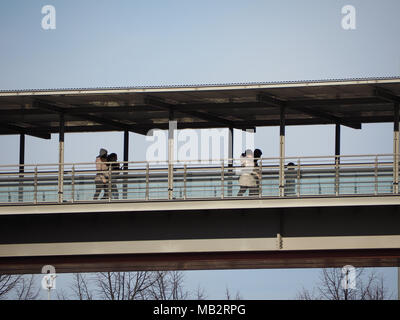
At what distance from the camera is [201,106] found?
123 ft

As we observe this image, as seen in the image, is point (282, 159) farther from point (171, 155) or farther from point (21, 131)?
point (21, 131)

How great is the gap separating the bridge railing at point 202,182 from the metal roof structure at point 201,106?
2.10m

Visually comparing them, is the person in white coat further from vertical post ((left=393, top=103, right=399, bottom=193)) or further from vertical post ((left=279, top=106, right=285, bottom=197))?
vertical post ((left=393, top=103, right=399, bottom=193))

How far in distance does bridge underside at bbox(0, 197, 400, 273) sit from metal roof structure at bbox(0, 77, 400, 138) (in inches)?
141

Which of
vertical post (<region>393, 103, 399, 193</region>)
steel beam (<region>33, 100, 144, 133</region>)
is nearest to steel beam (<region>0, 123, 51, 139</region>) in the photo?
steel beam (<region>33, 100, 144, 133</region>)

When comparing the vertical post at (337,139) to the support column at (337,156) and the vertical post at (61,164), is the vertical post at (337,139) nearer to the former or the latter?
the support column at (337,156)

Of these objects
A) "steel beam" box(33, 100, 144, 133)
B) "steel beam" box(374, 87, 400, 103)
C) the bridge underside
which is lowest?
the bridge underside

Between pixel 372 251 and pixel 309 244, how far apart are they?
1.84 m

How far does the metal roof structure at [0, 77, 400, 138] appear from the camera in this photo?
34.6 meters

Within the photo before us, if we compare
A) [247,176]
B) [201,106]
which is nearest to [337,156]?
[247,176]

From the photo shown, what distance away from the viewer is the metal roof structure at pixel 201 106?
34625 millimetres
